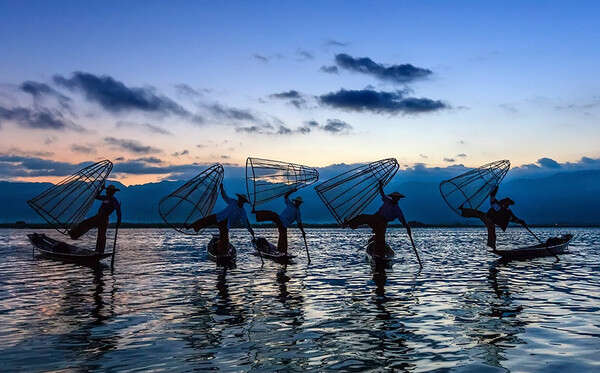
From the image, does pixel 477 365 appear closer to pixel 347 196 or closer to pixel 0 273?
pixel 347 196

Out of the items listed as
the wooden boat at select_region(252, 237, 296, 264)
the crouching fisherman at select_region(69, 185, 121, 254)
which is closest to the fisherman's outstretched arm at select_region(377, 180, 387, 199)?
the wooden boat at select_region(252, 237, 296, 264)

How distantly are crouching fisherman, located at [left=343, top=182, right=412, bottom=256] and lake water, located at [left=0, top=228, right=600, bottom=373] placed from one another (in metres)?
3.57

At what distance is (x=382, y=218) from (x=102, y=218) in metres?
15.9

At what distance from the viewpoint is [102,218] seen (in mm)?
28016

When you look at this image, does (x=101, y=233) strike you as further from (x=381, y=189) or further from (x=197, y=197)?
(x=381, y=189)

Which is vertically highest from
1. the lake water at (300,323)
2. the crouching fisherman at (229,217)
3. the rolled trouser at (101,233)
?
the crouching fisherman at (229,217)

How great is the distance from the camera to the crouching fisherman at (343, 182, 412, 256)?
978 inches

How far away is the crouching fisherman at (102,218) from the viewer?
88.8 ft

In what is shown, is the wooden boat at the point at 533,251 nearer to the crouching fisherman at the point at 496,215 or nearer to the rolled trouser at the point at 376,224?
the crouching fisherman at the point at 496,215

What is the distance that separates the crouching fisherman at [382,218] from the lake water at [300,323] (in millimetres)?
3569

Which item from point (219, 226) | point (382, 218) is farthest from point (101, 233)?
point (382, 218)

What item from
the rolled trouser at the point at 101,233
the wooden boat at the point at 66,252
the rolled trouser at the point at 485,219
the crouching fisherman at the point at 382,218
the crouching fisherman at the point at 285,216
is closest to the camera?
the crouching fisherman at the point at 382,218

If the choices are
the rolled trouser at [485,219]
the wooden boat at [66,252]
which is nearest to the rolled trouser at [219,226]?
the wooden boat at [66,252]

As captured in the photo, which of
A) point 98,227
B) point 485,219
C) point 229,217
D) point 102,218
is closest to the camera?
point 229,217
